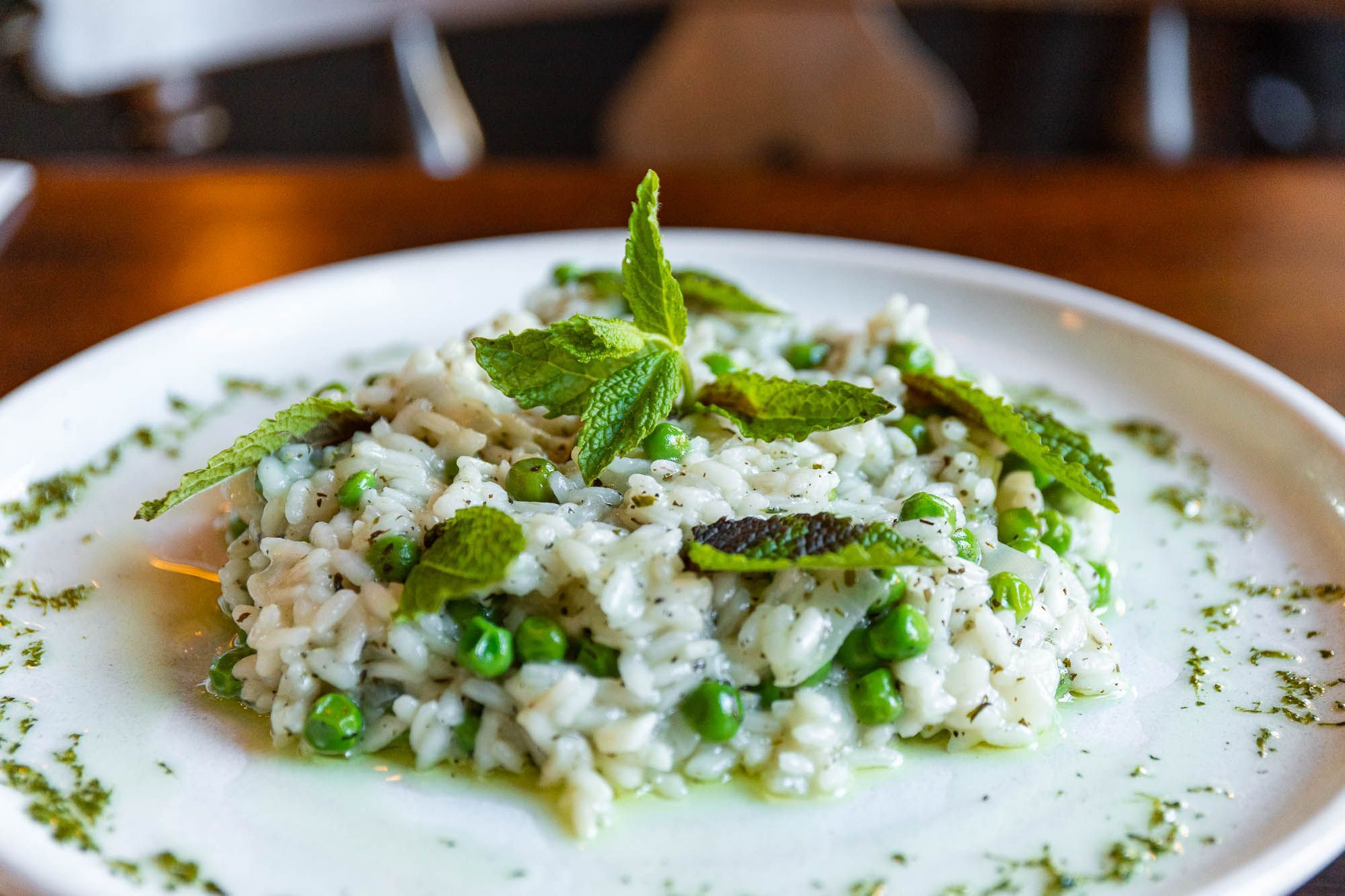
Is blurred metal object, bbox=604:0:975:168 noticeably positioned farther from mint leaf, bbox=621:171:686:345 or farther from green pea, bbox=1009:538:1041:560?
green pea, bbox=1009:538:1041:560

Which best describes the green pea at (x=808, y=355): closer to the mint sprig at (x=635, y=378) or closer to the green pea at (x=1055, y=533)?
the mint sprig at (x=635, y=378)

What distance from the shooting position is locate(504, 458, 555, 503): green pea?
7.69 feet

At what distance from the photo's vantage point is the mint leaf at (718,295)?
123 inches

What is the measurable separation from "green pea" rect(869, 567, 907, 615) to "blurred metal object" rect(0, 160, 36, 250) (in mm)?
3688

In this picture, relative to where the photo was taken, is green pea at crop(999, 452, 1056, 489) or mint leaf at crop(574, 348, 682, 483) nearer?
mint leaf at crop(574, 348, 682, 483)

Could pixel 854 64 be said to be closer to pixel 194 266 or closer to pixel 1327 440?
pixel 194 266

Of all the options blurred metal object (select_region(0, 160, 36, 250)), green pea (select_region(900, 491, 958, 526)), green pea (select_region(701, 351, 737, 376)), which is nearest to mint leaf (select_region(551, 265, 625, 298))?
green pea (select_region(701, 351, 737, 376))

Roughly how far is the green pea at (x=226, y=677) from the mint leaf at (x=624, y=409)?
0.74m

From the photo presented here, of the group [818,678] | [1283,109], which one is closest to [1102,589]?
[818,678]

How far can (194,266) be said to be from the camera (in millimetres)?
4328

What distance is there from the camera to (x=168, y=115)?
281 inches

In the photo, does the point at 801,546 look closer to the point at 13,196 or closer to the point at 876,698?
the point at 876,698

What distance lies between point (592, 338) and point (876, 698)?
92 centimetres

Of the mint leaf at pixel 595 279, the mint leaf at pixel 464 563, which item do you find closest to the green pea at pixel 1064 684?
the mint leaf at pixel 464 563
